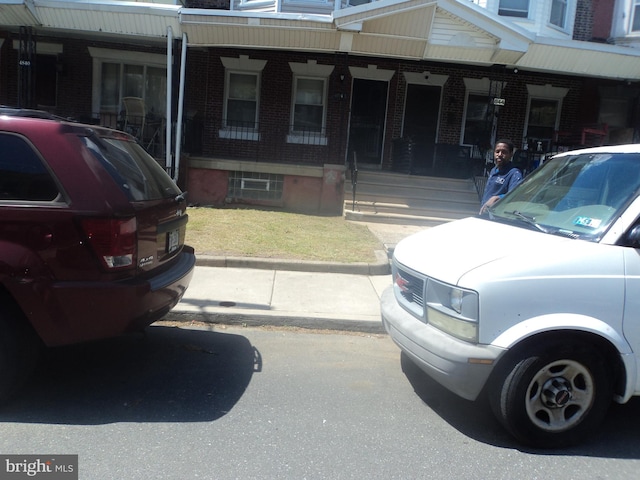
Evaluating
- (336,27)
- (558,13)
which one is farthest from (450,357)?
(558,13)

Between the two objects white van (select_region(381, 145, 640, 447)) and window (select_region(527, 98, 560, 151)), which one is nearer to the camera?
white van (select_region(381, 145, 640, 447))

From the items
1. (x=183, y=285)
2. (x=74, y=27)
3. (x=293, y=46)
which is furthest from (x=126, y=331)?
(x=74, y=27)

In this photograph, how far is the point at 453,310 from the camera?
3.25 metres

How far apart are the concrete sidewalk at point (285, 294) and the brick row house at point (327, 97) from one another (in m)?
4.66

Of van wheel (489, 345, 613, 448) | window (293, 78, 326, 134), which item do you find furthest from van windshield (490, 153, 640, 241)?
window (293, 78, 326, 134)

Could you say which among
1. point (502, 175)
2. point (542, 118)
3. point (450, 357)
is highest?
point (542, 118)

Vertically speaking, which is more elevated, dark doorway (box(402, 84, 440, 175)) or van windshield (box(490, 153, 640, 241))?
dark doorway (box(402, 84, 440, 175))

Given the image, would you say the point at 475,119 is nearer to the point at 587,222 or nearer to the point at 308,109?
the point at 308,109

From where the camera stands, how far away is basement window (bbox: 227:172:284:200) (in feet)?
39.6

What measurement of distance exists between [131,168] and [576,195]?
3300mm

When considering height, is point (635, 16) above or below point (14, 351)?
above

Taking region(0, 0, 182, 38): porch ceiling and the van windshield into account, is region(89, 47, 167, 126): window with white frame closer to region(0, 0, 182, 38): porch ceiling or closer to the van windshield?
region(0, 0, 182, 38): porch ceiling

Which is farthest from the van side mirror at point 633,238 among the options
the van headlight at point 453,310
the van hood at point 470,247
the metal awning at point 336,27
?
the metal awning at point 336,27

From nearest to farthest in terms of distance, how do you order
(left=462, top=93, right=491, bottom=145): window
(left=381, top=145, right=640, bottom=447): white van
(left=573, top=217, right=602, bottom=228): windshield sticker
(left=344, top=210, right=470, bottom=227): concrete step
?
(left=381, top=145, right=640, bottom=447): white van
(left=573, top=217, right=602, bottom=228): windshield sticker
(left=344, top=210, right=470, bottom=227): concrete step
(left=462, top=93, right=491, bottom=145): window
